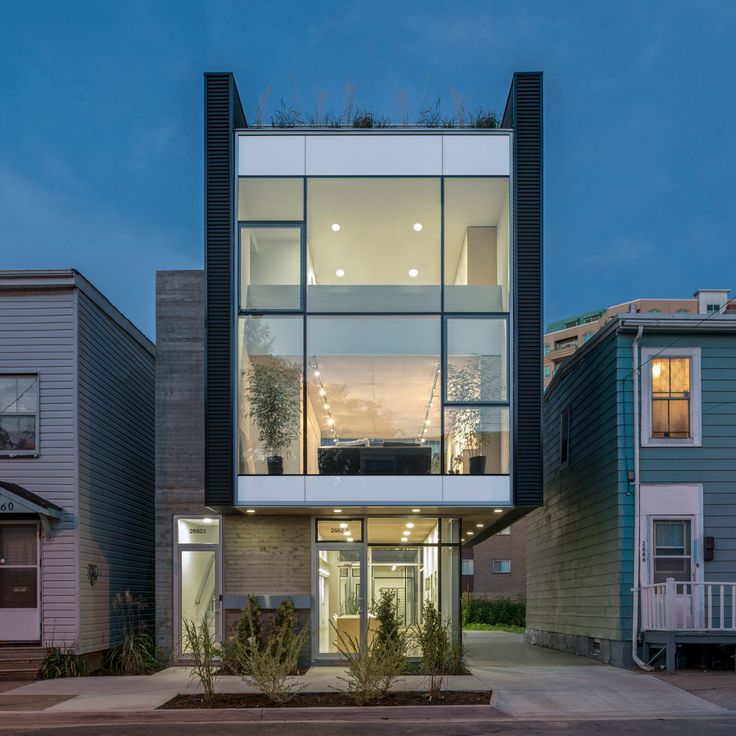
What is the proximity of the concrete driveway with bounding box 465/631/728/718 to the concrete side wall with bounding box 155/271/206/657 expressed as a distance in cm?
582

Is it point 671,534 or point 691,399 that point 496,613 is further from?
point 691,399

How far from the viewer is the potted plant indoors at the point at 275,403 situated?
15.7 meters

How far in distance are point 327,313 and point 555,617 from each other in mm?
9762

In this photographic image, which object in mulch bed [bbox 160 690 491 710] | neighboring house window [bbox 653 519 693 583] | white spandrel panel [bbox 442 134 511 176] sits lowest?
mulch bed [bbox 160 690 491 710]

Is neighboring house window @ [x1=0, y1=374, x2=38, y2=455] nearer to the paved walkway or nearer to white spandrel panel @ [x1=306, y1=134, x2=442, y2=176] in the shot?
the paved walkway

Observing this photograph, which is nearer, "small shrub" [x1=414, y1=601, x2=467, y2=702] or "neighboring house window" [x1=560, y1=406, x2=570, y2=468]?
"small shrub" [x1=414, y1=601, x2=467, y2=702]

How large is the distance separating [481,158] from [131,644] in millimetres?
10415

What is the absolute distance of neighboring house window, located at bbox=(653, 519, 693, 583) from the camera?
15.8 meters

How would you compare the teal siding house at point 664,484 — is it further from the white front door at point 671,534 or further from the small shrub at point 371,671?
the small shrub at point 371,671

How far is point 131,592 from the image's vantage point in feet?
63.9

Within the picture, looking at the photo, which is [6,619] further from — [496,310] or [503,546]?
[503,546]

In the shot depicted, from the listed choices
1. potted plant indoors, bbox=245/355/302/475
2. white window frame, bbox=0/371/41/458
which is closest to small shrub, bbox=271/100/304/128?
potted plant indoors, bbox=245/355/302/475

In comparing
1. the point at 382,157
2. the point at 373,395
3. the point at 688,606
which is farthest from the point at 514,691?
the point at 382,157

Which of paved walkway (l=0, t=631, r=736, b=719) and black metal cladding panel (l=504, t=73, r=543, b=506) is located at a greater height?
black metal cladding panel (l=504, t=73, r=543, b=506)
